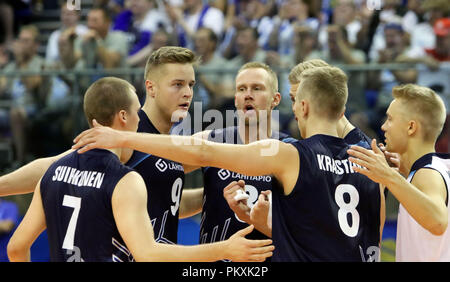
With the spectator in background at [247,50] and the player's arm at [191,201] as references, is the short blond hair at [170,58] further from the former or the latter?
the spectator in background at [247,50]

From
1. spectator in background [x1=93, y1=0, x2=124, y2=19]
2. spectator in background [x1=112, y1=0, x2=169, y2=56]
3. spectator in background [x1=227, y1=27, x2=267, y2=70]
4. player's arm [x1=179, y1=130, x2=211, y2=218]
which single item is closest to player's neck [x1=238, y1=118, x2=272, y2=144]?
player's arm [x1=179, y1=130, x2=211, y2=218]

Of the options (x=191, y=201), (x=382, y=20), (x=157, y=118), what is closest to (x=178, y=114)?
(x=157, y=118)

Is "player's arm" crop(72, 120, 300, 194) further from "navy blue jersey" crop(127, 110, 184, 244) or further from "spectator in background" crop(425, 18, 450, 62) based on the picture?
"spectator in background" crop(425, 18, 450, 62)

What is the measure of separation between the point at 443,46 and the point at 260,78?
582cm

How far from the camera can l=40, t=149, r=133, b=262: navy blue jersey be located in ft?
13.5

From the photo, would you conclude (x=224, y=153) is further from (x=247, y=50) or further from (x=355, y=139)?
(x=247, y=50)

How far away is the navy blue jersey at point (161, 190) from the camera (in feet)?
16.7

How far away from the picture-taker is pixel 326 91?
439 cm

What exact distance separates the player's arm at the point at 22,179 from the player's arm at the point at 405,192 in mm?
2219

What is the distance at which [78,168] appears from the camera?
4.28m

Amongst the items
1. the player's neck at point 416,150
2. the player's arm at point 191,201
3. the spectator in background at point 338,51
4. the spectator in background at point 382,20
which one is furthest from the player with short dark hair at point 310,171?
the spectator in background at point 382,20

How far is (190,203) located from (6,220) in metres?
4.42
